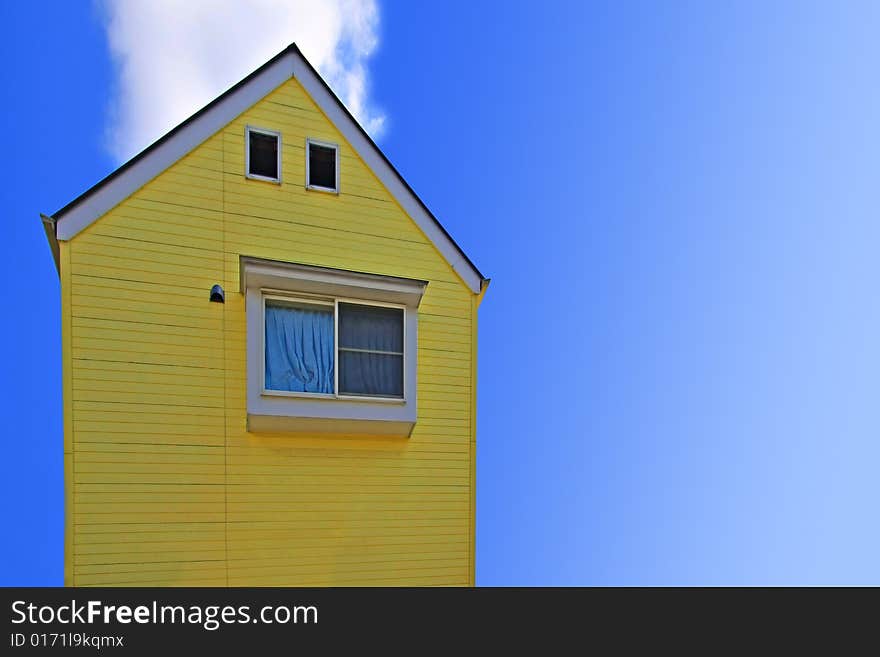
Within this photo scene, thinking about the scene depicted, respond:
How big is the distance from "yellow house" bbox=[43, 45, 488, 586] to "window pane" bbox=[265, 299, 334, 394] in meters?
0.03

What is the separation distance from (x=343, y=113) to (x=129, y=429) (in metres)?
6.27

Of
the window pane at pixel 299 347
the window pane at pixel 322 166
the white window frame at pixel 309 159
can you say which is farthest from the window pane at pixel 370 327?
the window pane at pixel 322 166

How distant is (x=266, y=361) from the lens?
10.5 meters

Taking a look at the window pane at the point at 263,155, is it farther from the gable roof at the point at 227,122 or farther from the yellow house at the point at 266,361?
the gable roof at the point at 227,122

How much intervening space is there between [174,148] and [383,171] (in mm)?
3473

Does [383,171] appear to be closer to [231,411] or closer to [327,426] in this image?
[327,426]

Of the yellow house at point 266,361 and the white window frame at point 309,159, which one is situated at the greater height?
the white window frame at point 309,159

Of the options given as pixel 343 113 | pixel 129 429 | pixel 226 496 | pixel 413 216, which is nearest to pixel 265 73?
pixel 343 113

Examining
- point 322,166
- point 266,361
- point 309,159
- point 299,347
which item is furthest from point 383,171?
point 266,361

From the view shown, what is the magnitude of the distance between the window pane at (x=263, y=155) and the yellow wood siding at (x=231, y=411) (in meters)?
0.20

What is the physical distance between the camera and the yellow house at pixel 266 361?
967 cm

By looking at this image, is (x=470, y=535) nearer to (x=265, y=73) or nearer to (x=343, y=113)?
(x=343, y=113)

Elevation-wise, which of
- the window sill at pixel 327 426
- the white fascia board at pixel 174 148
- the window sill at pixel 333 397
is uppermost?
the white fascia board at pixel 174 148
